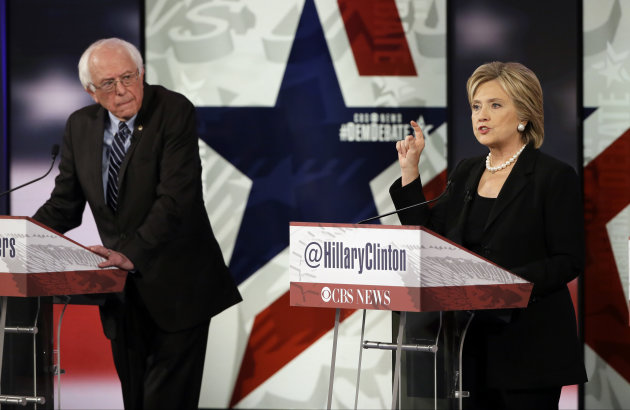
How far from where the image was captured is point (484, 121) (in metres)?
2.55

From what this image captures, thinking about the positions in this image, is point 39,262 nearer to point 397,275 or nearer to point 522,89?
point 397,275

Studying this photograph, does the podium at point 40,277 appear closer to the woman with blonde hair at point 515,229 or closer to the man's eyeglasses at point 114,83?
the man's eyeglasses at point 114,83

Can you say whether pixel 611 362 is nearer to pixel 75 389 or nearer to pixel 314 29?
pixel 314 29

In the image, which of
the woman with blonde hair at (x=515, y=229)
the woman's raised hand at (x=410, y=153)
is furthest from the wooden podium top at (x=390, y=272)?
the woman's raised hand at (x=410, y=153)

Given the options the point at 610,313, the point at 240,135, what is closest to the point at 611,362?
the point at 610,313

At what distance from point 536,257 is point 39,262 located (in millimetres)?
1435

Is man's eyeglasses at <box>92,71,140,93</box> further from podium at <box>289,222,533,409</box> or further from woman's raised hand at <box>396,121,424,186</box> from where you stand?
podium at <box>289,222,533,409</box>

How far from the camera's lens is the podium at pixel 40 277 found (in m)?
2.42

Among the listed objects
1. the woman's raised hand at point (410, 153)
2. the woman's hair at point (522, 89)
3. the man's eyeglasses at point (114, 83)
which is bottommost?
the woman's raised hand at point (410, 153)

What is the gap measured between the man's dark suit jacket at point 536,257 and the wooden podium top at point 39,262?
986mm

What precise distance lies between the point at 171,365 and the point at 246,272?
165cm

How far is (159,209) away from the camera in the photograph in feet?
8.98

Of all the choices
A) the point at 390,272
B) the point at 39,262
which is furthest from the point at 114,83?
the point at 390,272

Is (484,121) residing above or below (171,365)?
above
